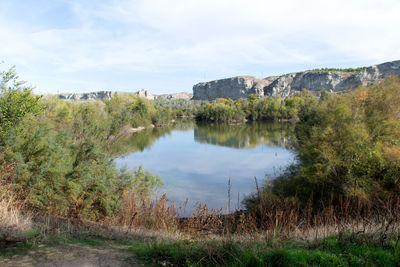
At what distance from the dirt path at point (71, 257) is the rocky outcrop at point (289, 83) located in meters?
102

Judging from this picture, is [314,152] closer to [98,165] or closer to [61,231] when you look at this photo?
[98,165]

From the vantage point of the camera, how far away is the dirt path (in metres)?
2.97

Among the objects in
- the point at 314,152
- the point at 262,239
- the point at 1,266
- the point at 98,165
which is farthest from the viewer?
the point at 314,152

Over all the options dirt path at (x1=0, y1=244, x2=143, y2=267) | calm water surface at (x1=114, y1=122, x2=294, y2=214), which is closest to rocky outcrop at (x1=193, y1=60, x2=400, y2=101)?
calm water surface at (x1=114, y1=122, x2=294, y2=214)

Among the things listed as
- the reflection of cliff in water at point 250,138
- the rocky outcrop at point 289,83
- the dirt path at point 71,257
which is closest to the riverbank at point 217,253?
the dirt path at point 71,257

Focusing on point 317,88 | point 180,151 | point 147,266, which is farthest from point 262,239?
point 317,88

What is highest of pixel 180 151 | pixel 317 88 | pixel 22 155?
pixel 317 88

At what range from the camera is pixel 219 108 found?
7300cm

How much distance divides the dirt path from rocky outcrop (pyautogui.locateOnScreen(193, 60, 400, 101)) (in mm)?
101662

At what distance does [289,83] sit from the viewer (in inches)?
5684

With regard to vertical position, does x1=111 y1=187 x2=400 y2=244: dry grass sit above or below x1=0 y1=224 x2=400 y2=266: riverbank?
below

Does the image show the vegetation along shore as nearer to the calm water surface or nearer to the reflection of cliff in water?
the calm water surface

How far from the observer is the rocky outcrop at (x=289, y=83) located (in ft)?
354

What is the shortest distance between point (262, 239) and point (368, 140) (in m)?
9.42
